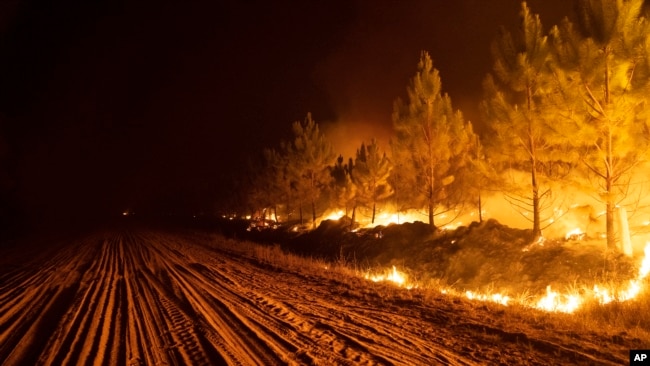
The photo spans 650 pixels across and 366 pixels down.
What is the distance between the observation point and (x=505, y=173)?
17719 millimetres

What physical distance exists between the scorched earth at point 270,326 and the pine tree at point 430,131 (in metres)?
12.1

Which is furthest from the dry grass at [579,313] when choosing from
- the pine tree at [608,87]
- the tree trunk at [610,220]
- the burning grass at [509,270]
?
the pine tree at [608,87]

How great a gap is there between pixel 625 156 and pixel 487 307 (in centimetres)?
809

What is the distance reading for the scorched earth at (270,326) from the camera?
6883mm

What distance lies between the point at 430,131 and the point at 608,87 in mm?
12073

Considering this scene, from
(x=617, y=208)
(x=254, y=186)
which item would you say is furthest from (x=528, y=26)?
(x=254, y=186)

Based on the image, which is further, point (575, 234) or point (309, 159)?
point (309, 159)

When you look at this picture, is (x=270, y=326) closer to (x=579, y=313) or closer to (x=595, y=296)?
(x=579, y=313)

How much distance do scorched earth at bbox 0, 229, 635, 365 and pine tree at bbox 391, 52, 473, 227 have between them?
478 inches

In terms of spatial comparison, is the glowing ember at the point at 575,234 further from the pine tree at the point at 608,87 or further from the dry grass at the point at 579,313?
the dry grass at the point at 579,313

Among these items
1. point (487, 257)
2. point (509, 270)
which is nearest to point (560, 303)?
point (509, 270)

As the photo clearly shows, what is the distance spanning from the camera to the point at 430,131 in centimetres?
2472

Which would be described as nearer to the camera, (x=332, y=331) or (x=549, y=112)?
(x=332, y=331)

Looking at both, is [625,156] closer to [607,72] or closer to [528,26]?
[607,72]
